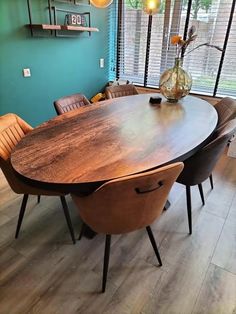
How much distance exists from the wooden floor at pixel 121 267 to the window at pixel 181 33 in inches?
82.1

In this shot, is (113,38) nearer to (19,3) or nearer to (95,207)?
(19,3)

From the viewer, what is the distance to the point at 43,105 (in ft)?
10.2

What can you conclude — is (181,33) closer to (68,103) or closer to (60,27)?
(60,27)

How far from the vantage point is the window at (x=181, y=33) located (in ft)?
10.2

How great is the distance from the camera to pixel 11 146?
1580 mm

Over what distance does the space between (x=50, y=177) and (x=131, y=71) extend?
3.33 meters

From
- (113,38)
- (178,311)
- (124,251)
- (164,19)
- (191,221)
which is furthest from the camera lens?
(113,38)

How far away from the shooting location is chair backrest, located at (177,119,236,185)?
1482 millimetres

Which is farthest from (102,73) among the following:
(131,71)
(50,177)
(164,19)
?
(50,177)

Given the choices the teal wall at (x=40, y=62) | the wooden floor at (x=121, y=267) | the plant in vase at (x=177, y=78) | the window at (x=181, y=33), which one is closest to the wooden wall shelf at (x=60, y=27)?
the teal wall at (x=40, y=62)

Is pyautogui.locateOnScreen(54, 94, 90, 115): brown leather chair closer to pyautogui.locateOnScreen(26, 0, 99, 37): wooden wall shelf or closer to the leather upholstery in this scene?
the leather upholstery

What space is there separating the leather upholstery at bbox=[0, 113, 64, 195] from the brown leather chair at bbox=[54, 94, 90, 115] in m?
0.49

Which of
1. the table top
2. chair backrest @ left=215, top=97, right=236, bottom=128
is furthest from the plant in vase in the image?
chair backrest @ left=215, top=97, right=236, bottom=128

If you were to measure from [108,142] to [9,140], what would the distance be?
675mm
